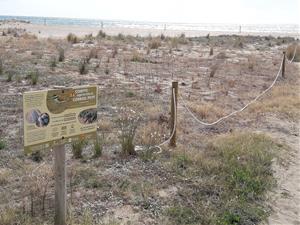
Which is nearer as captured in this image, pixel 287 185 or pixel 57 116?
pixel 57 116

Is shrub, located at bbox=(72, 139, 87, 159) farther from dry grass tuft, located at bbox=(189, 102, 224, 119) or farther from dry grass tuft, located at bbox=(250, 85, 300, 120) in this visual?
dry grass tuft, located at bbox=(250, 85, 300, 120)

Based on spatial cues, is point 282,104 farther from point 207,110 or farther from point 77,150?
point 77,150

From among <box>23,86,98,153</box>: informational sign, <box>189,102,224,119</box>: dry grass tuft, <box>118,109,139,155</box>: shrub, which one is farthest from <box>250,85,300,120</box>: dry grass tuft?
<box>23,86,98,153</box>: informational sign

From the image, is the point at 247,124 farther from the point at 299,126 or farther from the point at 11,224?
the point at 11,224

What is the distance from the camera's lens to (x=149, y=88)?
1133 centimetres

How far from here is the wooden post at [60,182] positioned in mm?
3809

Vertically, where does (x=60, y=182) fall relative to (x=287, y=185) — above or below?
above

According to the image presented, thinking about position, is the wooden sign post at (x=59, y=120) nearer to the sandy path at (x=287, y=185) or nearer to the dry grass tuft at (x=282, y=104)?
the sandy path at (x=287, y=185)

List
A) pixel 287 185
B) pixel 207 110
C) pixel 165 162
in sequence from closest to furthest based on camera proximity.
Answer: pixel 287 185 → pixel 165 162 → pixel 207 110

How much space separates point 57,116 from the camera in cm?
364

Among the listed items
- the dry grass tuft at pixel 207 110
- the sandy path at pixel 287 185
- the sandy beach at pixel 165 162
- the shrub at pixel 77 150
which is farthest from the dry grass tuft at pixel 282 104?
the shrub at pixel 77 150

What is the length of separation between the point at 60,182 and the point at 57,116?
0.66m

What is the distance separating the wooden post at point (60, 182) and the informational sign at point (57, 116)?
15 centimetres

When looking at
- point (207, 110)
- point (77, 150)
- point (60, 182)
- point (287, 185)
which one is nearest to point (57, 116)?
point (60, 182)
